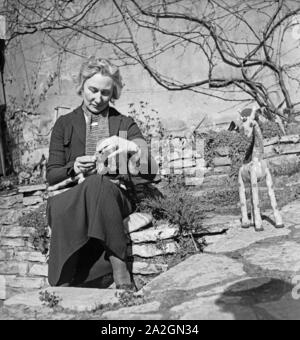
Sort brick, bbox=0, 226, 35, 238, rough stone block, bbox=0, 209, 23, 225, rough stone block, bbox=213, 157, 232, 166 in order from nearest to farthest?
brick, bbox=0, 226, 35, 238 < rough stone block, bbox=0, 209, 23, 225 < rough stone block, bbox=213, 157, 232, 166

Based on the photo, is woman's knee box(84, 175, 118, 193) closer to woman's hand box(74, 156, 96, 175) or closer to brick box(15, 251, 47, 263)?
woman's hand box(74, 156, 96, 175)

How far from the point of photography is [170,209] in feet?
9.64

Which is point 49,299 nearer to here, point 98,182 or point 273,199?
point 98,182

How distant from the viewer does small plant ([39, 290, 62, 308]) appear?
82.7 inches

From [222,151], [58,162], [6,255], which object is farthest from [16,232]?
[222,151]

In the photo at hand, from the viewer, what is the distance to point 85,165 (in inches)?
108

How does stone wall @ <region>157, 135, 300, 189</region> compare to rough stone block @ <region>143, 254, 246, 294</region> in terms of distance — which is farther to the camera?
stone wall @ <region>157, 135, 300, 189</region>

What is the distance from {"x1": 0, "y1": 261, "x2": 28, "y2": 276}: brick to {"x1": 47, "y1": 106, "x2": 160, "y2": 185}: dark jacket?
884mm

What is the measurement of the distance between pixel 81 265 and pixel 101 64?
129 cm

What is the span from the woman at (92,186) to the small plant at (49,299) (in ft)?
1.01

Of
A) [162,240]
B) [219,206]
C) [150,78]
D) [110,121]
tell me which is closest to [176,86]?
[150,78]

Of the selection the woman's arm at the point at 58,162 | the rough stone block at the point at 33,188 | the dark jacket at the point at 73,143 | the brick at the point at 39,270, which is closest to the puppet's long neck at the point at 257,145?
the dark jacket at the point at 73,143

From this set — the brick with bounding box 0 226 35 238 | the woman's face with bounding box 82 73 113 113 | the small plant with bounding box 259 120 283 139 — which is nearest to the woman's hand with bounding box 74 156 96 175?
the woman's face with bounding box 82 73 113 113

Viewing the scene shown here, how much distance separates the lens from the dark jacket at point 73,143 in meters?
2.93
